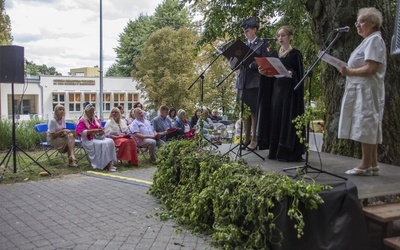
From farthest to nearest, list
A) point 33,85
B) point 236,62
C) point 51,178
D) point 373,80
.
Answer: point 33,85
point 51,178
point 236,62
point 373,80

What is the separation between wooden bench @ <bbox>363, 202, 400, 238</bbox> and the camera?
3316 mm

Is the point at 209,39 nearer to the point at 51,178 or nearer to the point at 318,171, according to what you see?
the point at 51,178

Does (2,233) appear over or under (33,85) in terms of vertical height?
under

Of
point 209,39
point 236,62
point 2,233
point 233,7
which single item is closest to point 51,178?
point 2,233

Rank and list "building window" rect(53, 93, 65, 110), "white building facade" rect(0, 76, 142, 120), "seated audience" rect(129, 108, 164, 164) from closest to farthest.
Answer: "seated audience" rect(129, 108, 164, 164) < "white building facade" rect(0, 76, 142, 120) < "building window" rect(53, 93, 65, 110)

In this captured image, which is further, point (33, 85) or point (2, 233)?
point (33, 85)

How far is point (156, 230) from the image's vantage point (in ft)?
14.6

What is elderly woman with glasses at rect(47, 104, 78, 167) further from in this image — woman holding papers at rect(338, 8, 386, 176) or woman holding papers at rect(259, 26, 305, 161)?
woman holding papers at rect(338, 8, 386, 176)

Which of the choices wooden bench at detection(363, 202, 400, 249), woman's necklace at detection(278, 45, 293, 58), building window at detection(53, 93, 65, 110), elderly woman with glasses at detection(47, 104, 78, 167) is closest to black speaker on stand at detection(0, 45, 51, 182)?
elderly woman with glasses at detection(47, 104, 78, 167)

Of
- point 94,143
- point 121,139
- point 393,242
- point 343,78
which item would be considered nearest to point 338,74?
point 343,78

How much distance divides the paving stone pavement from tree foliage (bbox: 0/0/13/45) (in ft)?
70.2

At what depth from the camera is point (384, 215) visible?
334 centimetres

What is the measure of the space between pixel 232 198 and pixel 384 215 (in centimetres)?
136

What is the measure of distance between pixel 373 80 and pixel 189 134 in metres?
6.99
